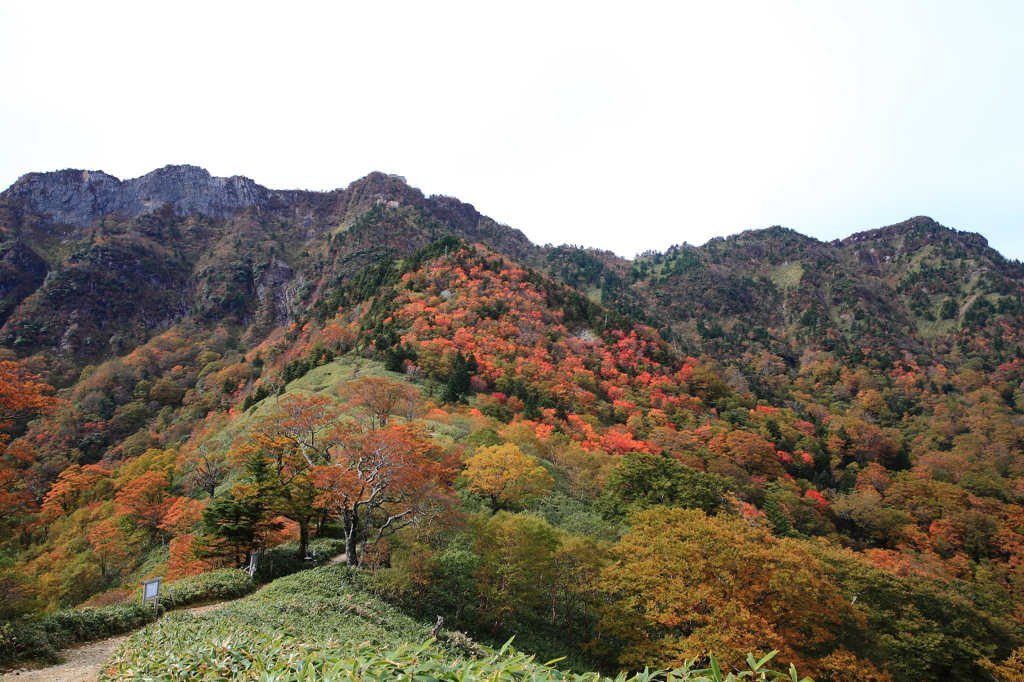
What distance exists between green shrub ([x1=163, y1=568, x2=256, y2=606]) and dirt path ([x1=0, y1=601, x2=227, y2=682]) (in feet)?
9.51

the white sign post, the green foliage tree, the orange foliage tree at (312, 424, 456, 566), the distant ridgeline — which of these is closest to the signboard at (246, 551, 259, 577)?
the distant ridgeline

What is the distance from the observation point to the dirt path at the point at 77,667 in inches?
469

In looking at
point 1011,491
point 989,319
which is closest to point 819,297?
point 989,319

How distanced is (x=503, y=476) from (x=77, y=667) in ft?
77.2

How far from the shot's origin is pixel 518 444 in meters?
43.2

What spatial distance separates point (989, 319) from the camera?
141 metres

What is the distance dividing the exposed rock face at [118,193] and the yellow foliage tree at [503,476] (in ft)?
684

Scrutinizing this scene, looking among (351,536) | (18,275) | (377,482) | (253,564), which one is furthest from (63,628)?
(18,275)

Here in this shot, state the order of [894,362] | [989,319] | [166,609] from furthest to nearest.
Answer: [989,319], [894,362], [166,609]

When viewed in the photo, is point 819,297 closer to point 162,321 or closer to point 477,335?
point 477,335

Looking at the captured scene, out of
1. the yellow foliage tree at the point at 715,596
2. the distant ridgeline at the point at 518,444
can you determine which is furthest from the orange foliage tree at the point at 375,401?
the yellow foliage tree at the point at 715,596

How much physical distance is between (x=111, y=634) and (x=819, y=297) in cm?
20809

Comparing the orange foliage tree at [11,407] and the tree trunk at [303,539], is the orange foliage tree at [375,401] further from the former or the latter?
the orange foliage tree at [11,407]

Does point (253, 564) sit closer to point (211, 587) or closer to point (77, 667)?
point (211, 587)
